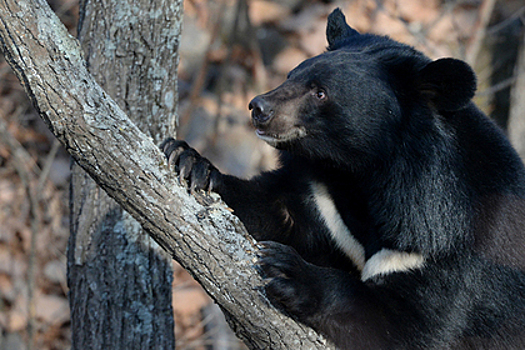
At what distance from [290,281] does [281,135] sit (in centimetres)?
76

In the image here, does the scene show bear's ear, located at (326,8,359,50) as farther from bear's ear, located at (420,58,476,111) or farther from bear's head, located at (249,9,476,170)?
bear's ear, located at (420,58,476,111)

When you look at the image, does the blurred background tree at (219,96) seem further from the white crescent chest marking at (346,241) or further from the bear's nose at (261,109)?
the bear's nose at (261,109)

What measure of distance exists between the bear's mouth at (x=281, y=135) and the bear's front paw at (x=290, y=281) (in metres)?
0.58

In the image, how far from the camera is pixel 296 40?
29.7ft

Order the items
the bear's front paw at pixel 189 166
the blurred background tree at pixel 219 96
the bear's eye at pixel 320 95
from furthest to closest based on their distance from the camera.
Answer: the blurred background tree at pixel 219 96
the bear's eye at pixel 320 95
the bear's front paw at pixel 189 166

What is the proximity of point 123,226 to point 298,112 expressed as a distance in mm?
1130

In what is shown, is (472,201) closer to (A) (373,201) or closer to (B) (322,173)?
(A) (373,201)

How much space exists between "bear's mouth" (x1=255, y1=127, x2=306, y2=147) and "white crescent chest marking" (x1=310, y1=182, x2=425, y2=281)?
0.41 meters

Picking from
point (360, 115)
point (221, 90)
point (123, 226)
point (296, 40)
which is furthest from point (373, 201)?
point (296, 40)

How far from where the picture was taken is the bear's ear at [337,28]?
304 centimetres

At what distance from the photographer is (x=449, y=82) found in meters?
2.40

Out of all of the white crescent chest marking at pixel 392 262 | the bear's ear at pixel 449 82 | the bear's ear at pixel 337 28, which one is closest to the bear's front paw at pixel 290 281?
the white crescent chest marking at pixel 392 262

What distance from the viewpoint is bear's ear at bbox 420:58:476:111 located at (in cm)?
239

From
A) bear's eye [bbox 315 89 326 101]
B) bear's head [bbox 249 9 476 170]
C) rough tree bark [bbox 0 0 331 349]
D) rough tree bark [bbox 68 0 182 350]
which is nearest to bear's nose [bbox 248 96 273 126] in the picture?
bear's head [bbox 249 9 476 170]
